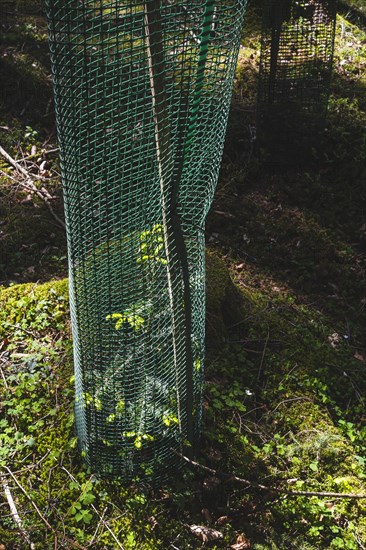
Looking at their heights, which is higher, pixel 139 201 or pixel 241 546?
pixel 139 201

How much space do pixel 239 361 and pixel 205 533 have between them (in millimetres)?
1313

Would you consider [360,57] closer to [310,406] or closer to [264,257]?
[264,257]

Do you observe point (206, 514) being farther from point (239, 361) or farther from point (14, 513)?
point (239, 361)

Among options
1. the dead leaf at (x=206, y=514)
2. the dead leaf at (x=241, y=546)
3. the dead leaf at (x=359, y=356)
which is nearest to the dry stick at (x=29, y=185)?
the dead leaf at (x=359, y=356)

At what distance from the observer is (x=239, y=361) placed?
383cm

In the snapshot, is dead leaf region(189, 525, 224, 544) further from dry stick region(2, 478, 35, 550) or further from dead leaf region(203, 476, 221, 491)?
dry stick region(2, 478, 35, 550)

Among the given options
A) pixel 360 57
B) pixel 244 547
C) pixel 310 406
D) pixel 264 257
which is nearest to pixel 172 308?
pixel 244 547

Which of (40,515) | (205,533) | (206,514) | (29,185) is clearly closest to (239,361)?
(206,514)

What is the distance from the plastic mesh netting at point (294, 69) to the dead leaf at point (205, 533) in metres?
4.91

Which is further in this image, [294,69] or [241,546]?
[294,69]

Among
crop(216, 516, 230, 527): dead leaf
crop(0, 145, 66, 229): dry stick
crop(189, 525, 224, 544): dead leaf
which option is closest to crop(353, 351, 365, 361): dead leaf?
crop(216, 516, 230, 527): dead leaf

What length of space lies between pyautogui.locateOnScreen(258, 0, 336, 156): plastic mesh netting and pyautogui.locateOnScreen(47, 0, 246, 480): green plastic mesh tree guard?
4.17 metres

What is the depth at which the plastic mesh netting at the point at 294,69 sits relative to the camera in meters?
6.10

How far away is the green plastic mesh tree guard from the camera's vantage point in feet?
6.07
